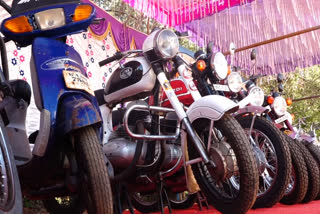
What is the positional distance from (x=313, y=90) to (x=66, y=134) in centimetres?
1018

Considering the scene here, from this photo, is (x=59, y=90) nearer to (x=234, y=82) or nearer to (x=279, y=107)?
(x=234, y=82)

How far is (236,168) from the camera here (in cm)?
186

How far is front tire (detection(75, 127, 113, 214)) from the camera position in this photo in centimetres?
134

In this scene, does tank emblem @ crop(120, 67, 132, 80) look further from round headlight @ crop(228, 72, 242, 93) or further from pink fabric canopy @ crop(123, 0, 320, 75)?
pink fabric canopy @ crop(123, 0, 320, 75)

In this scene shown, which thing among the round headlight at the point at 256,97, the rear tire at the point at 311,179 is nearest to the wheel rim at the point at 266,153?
the round headlight at the point at 256,97

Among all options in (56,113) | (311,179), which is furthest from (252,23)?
(56,113)

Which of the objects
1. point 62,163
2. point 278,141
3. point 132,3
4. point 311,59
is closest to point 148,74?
point 62,163

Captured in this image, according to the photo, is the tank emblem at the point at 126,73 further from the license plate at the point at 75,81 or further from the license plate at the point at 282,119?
the license plate at the point at 282,119

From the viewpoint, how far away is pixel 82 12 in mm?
1693

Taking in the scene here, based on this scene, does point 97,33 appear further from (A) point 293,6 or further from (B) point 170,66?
(A) point 293,6

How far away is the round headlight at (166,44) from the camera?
204 cm

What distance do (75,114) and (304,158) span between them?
2.36 m

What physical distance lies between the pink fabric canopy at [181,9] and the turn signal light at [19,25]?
10.1 feet

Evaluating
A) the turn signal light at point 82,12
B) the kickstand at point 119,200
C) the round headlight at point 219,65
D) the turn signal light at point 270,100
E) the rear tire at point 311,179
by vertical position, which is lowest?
the rear tire at point 311,179
